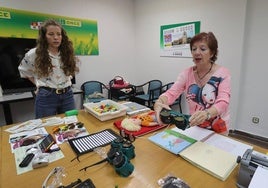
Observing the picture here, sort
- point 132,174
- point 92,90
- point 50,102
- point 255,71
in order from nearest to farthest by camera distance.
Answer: point 132,174
point 50,102
point 255,71
point 92,90

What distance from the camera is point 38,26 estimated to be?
3064 mm

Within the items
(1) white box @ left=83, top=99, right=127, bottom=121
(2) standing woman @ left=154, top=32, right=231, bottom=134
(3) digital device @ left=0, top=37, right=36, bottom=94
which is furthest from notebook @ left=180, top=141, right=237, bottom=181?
(3) digital device @ left=0, top=37, right=36, bottom=94

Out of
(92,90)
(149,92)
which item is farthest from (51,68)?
(149,92)

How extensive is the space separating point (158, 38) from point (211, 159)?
3295 mm

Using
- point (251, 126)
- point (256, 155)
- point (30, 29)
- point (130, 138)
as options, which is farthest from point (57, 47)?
Answer: point (251, 126)

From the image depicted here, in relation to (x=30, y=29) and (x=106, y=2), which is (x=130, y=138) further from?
(x=106, y=2)

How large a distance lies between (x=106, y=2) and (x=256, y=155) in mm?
3843

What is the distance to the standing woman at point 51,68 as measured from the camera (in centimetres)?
173

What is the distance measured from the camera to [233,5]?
2.67 metres

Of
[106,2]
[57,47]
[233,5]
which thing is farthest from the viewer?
[106,2]

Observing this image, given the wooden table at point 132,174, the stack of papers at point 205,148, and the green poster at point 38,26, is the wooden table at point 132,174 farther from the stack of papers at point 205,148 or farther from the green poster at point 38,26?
the green poster at point 38,26

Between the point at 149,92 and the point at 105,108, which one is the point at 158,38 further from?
the point at 105,108

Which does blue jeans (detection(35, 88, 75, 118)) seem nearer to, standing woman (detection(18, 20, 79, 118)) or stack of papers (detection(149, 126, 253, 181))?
standing woman (detection(18, 20, 79, 118))

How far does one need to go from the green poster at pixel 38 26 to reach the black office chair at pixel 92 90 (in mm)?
639
